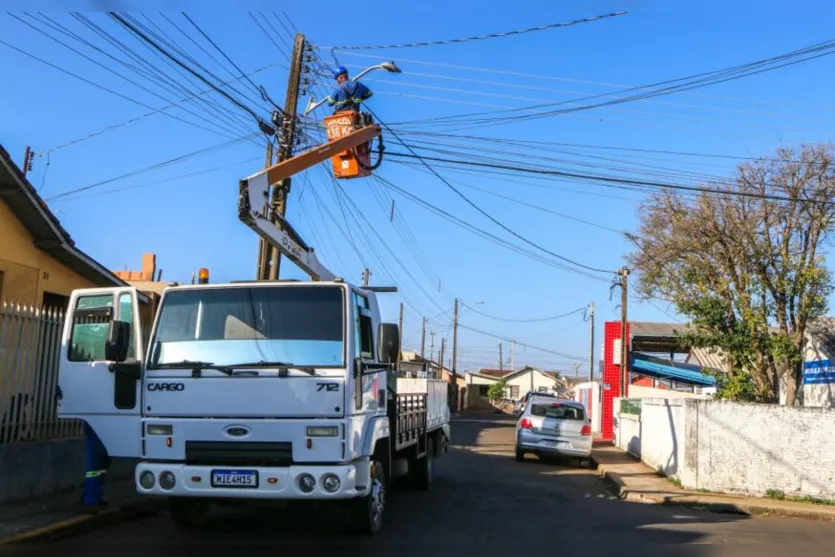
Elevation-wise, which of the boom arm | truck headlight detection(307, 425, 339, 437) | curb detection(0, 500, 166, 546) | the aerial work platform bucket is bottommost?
curb detection(0, 500, 166, 546)

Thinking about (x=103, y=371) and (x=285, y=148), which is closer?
(x=103, y=371)

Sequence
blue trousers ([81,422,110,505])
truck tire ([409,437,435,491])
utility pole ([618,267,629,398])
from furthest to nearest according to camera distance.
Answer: utility pole ([618,267,629,398]) < truck tire ([409,437,435,491]) < blue trousers ([81,422,110,505])

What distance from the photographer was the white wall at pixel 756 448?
1231cm

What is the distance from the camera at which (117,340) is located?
7.41 m

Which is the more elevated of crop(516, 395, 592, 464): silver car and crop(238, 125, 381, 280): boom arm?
crop(238, 125, 381, 280): boom arm

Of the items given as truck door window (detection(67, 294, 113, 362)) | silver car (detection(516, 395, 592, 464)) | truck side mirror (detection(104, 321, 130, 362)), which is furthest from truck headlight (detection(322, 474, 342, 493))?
silver car (detection(516, 395, 592, 464))

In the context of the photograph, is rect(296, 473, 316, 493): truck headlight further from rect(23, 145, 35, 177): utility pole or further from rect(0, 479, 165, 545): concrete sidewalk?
rect(23, 145, 35, 177): utility pole

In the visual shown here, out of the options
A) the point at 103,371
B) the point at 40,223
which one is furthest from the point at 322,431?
the point at 40,223

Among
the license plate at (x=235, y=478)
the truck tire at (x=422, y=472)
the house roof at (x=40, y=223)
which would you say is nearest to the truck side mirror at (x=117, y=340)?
the license plate at (x=235, y=478)

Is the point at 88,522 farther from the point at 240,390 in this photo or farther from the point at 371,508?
the point at 371,508

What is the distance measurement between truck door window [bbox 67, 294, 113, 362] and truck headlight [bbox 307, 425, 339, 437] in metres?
2.81

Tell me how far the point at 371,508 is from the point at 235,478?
1.54 m

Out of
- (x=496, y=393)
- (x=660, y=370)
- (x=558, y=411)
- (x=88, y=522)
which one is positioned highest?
(x=660, y=370)

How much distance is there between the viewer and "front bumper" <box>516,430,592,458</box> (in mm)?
17984
